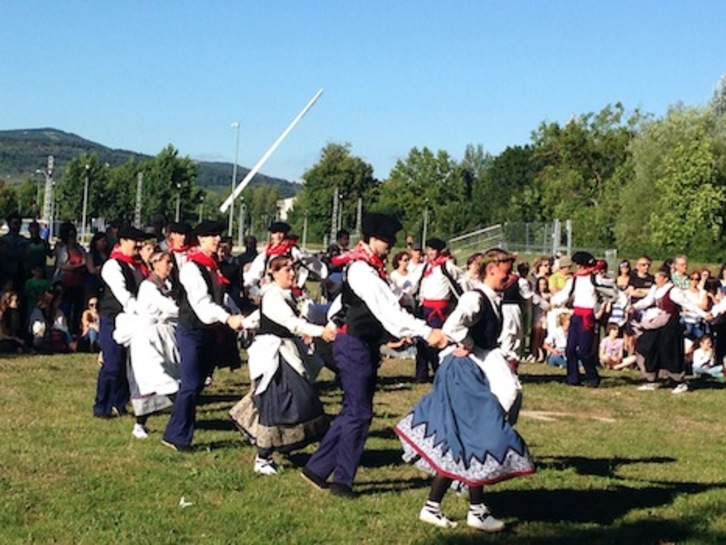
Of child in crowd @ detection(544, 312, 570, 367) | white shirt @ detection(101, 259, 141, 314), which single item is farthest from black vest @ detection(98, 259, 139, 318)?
child in crowd @ detection(544, 312, 570, 367)

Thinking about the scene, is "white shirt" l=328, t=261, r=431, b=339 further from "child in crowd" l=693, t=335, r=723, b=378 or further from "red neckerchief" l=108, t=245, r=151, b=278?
"child in crowd" l=693, t=335, r=723, b=378

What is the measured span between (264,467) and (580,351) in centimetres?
837

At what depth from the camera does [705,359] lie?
18016mm

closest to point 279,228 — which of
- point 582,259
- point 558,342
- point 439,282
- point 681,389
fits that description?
point 439,282

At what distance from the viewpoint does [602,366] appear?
1909cm

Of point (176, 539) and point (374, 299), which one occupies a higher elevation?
point (374, 299)

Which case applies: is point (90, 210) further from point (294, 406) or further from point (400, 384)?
point (294, 406)

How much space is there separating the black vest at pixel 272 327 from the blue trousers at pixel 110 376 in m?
2.74

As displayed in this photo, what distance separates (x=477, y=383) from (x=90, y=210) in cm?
9674

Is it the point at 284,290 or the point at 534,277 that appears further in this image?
the point at 534,277

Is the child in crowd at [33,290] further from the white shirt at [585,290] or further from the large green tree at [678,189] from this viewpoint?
the large green tree at [678,189]

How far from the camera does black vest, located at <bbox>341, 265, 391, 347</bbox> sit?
7746 millimetres

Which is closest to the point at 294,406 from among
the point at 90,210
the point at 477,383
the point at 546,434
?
the point at 477,383

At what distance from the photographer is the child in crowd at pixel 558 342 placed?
1911 centimetres
